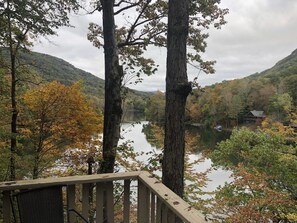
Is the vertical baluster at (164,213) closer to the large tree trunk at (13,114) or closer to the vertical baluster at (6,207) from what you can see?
the vertical baluster at (6,207)

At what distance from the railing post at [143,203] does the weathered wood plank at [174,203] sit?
0.24 ft

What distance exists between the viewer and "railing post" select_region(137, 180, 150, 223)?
1901mm

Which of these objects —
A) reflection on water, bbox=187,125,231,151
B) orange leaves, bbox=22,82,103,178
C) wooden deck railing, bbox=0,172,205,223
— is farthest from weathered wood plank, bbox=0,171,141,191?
reflection on water, bbox=187,125,231,151

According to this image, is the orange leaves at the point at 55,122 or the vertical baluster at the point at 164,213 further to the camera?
the orange leaves at the point at 55,122

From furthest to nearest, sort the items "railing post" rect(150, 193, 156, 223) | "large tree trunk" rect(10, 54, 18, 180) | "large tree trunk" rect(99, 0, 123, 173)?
"large tree trunk" rect(10, 54, 18, 180) < "large tree trunk" rect(99, 0, 123, 173) < "railing post" rect(150, 193, 156, 223)

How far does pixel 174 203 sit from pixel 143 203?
0.57 metres

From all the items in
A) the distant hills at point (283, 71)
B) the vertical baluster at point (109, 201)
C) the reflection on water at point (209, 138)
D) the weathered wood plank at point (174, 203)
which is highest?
the distant hills at point (283, 71)

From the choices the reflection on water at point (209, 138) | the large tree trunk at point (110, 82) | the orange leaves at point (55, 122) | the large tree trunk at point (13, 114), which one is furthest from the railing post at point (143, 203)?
the reflection on water at point (209, 138)

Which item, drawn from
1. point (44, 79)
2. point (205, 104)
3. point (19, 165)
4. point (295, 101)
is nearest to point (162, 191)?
point (19, 165)

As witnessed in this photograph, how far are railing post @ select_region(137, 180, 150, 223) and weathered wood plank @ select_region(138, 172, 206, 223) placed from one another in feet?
0.24

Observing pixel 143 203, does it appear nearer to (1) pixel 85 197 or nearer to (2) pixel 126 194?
(2) pixel 126 194

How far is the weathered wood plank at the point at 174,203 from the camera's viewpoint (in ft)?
3.92

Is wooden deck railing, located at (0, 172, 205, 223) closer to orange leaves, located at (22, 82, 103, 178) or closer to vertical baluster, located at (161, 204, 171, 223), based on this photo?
vertical baluster, located at (161, 204, 171, 223)

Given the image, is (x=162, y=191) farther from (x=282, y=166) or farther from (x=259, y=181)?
(x=282, y=166)
